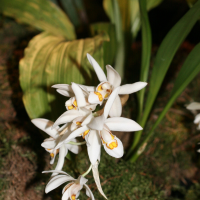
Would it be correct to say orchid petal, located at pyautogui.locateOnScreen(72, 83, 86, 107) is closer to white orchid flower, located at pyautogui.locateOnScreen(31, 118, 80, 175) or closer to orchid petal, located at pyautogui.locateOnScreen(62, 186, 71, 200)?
white orchid flower, located at pyautogui.locateOnScreen(31, 118, 80, 175)

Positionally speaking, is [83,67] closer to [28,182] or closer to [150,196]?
[28,182]

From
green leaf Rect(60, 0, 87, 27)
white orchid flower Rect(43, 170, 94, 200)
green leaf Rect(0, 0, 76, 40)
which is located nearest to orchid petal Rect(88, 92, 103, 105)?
white orchid flower Rect(43, 170, 94, 200)

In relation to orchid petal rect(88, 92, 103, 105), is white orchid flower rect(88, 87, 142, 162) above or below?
below

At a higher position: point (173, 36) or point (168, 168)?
point (173, 36)

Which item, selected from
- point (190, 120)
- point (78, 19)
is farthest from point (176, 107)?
point (78, 19)

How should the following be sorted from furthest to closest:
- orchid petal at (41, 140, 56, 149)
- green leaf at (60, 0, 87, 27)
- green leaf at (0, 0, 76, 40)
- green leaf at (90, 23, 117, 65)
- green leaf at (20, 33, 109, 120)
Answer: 1. green leaf at (60, 0, 87, 27)
2. green leaf at (0, 0, 76, 40)
3. green leaf at (90, 23, 117, 65)
4. green leaf at (20, 33, 109, 120)
5. orchid petal at (41, 140, 56, 149)

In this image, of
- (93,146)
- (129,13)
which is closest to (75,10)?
(129,13)

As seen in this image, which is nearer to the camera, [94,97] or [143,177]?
[94,97]
